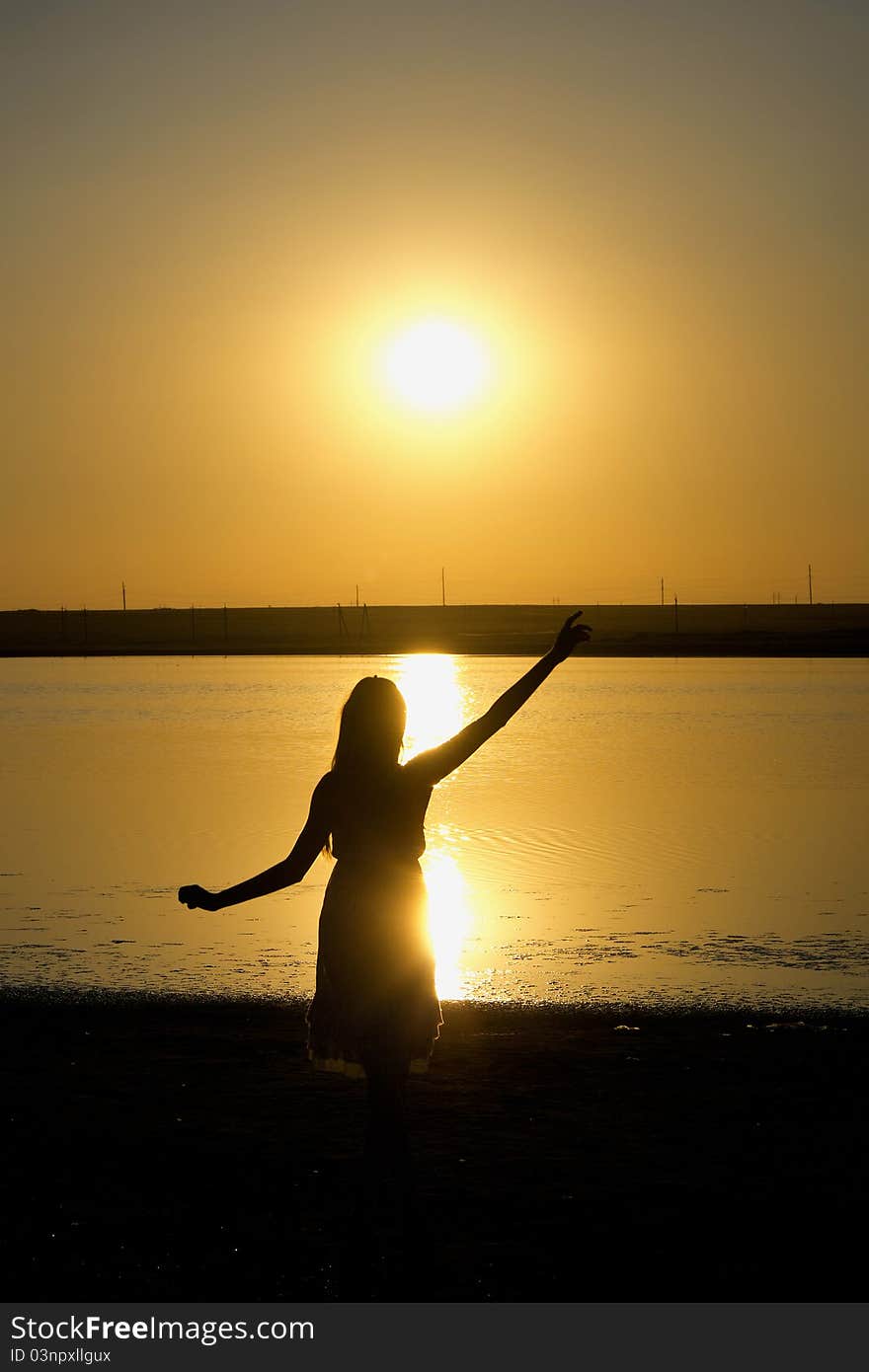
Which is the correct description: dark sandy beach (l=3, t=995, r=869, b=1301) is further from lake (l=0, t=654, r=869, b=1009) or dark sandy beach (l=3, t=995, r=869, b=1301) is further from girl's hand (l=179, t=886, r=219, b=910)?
lake (l=0, t=654, r=869, b=1009)

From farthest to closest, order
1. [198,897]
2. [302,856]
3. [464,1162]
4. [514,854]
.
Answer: [514,854] < [464,1162] < [302,856] < [198,897]

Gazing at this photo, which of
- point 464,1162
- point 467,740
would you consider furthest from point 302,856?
point 464,1162

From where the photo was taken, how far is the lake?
1141 cm

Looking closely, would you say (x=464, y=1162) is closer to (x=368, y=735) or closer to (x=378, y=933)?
(x=378, y=933)

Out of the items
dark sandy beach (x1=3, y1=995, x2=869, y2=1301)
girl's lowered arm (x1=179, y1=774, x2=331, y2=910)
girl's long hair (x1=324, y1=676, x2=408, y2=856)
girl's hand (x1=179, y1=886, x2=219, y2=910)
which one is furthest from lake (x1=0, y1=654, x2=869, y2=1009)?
girl's long hair (x1=324, y1=676, x2=408, y2=856)

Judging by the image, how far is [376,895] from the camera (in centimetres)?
614

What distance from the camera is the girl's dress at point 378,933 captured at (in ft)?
20.0

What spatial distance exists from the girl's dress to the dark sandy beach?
63cm

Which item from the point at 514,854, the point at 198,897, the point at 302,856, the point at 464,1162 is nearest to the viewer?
the point at 198,897

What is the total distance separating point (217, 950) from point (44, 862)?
5.25 meters

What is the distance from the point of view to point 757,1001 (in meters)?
10.3

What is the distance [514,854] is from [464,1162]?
1042cm
